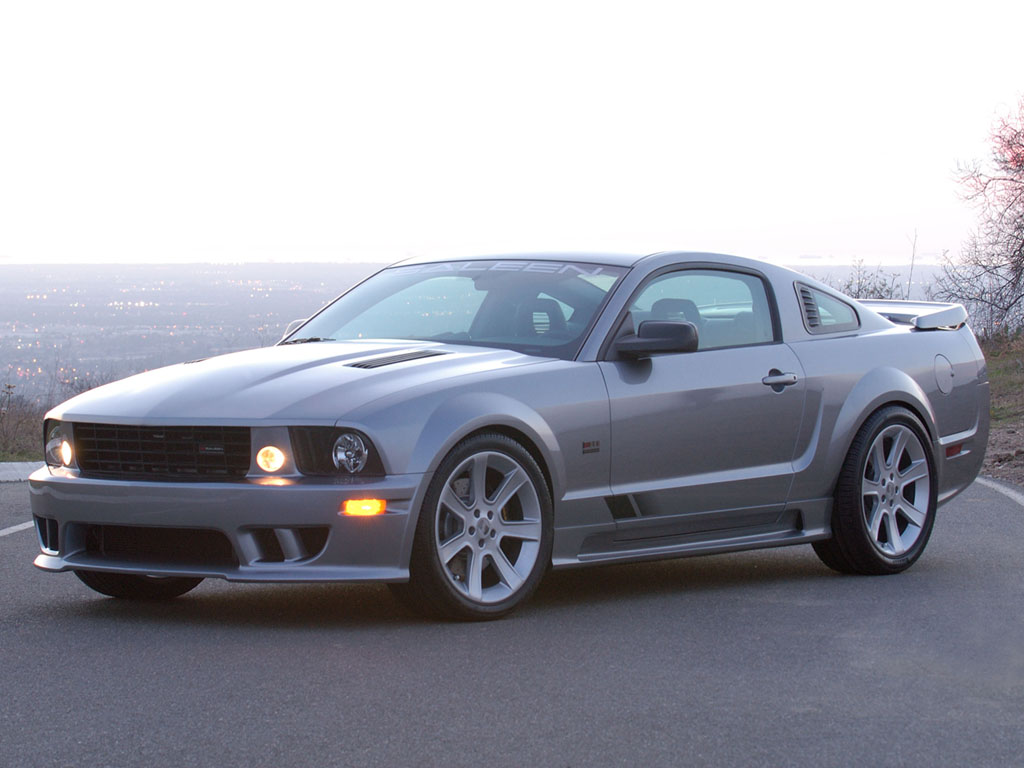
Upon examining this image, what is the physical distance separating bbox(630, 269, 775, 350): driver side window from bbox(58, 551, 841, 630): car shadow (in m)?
1.16

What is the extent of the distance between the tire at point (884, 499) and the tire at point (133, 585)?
10.5 ft

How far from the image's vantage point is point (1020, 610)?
6570mm

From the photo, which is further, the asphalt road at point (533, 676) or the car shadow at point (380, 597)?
the car shadow at point (380, 597)

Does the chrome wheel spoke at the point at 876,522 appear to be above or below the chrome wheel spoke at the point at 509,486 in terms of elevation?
below

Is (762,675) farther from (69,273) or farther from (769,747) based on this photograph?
(69,273)

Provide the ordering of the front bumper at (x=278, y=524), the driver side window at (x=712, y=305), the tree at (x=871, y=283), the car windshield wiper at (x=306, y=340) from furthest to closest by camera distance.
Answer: the tree at (x=871, y=283)
the car windshield wiper at (x=306, y=340)
the driver side window at (x=712, y=305)
the front bumper at (x=278, y=524)

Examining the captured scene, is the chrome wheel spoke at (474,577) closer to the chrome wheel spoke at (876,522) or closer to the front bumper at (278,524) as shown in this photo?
the front bumper at (278,524)

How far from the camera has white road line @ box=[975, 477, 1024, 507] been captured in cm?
1156

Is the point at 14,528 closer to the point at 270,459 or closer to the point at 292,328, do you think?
the point at 292,328

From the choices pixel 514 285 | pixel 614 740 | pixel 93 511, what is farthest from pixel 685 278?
pixel 614 740

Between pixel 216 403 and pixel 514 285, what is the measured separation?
1.80 metres

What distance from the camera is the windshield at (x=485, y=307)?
691 centimetres

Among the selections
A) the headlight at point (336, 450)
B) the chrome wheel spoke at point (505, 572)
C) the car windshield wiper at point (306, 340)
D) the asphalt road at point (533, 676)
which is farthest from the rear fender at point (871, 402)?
the headlight at point (336, 450)

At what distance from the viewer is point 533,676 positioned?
17.0ft
